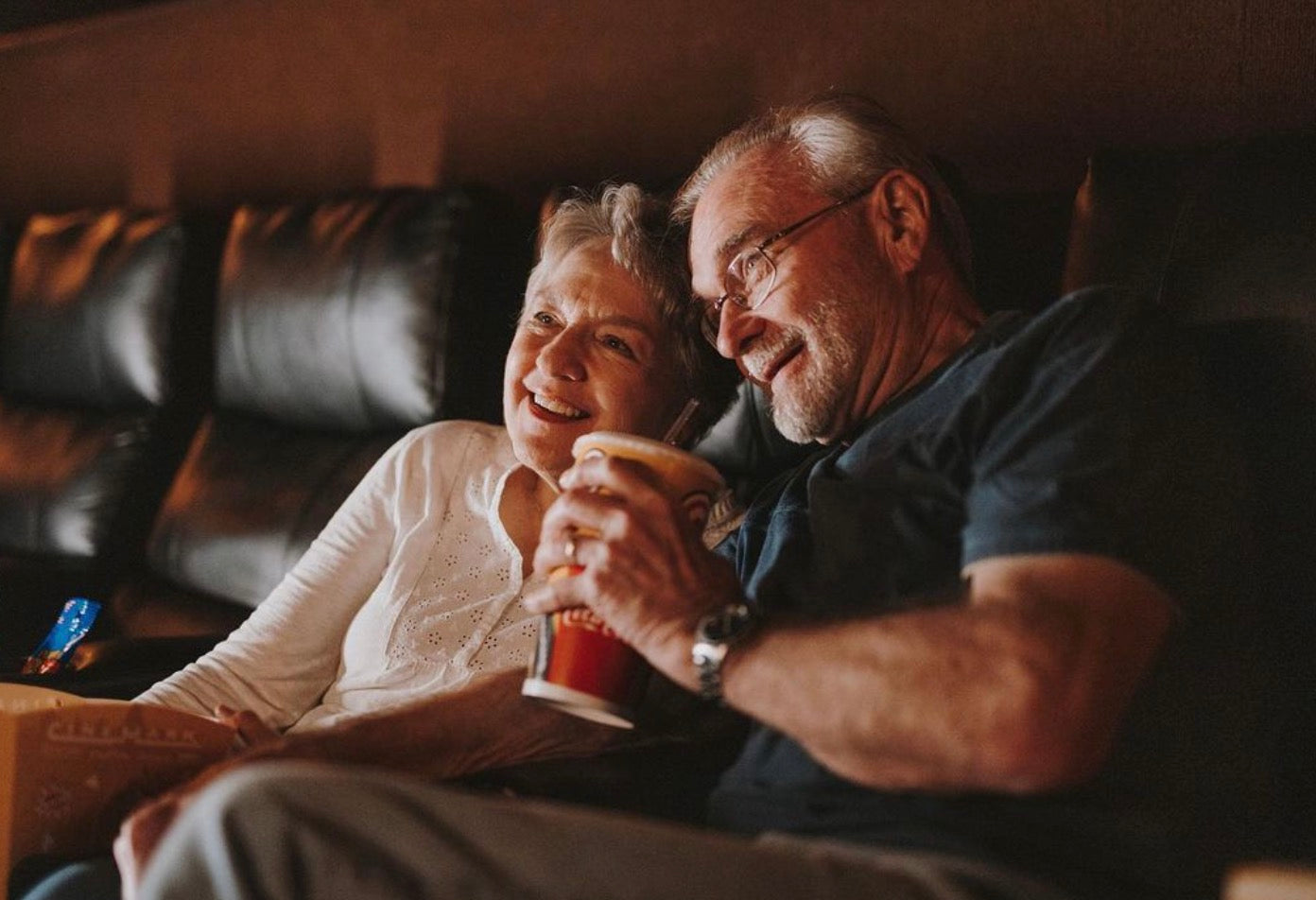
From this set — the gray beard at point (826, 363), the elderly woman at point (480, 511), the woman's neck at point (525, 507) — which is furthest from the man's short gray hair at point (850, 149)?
the woman's neck at point (525, 507)

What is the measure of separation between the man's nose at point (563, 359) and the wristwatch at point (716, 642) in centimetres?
64

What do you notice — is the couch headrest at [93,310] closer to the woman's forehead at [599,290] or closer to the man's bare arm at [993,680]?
the woman's forehead at [599,290]

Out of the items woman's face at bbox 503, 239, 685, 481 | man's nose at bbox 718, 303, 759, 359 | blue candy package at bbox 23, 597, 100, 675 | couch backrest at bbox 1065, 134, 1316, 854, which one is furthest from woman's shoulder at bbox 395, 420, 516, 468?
couch backrest at bbox 1065, 134, 1316, 854

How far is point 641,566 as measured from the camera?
0.97m

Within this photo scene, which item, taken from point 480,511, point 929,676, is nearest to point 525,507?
point 480,511

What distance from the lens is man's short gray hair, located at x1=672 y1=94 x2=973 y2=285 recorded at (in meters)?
1.33

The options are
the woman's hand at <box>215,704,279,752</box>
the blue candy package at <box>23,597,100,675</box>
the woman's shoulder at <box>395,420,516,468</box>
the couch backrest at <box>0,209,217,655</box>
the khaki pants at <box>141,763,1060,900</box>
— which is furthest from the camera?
the couch backrest at <box>0,209,217,655</box>

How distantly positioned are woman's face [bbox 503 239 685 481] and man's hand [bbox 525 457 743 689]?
55 cm

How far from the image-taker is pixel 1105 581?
33.3 inches

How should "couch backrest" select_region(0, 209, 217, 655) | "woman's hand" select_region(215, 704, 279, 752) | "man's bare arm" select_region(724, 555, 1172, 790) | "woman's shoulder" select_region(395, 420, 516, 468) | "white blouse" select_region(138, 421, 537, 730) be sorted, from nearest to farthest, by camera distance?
"man's bare arm" select_region(724, 555, 1172, 790) < "woman's hand" select_region(215, 704, 279, 752) < "white blouse" select_region(138, 421, 537, 730) < "woman's shoulder" select_region(395, 420, 516, 468) < "couch backrest" select_region(0, 209, 217, 655)

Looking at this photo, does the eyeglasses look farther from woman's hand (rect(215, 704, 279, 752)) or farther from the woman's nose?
woman's hand (rect(215, 704, 279, 752))

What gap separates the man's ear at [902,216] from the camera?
4.33 ft

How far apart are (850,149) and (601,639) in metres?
0.63

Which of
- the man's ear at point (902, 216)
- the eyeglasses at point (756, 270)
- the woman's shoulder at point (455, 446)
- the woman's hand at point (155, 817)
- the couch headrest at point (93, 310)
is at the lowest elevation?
the couch headrest at point (93, 310)
